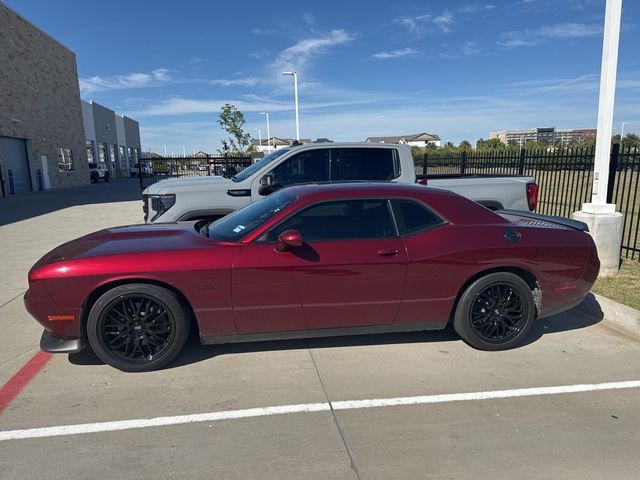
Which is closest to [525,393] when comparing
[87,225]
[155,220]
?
[155,220]

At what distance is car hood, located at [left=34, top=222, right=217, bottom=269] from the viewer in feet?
12.2

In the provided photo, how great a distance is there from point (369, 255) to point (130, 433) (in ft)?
7.28

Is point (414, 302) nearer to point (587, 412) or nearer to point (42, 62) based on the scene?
point (587, 412)

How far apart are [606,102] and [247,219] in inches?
212

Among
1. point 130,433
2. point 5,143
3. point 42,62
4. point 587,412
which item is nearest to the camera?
point 130,433

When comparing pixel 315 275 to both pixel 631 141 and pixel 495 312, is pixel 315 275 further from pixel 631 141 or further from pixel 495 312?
pixel 631 141

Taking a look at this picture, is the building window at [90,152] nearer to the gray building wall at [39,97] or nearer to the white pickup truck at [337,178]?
the gray building wall at [39,97]

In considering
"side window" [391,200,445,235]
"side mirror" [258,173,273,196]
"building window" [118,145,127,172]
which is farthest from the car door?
"building window" [118,145,127,172]

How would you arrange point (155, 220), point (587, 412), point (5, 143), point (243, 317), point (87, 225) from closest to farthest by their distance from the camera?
1. point (587, 412)
2. point (243, 317)
3. point (155, 220)
4. point (87, 225)
5. point (5, 143)

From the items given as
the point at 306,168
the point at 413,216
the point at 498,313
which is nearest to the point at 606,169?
the point at 498,313

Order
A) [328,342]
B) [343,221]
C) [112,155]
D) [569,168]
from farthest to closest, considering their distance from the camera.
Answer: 1. [112,155]
2. [569,168]
3. [328,342]
4. [343,221]

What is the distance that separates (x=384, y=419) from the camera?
3105 millimetres

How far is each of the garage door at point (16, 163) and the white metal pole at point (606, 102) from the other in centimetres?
2662

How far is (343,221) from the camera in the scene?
402 cm
